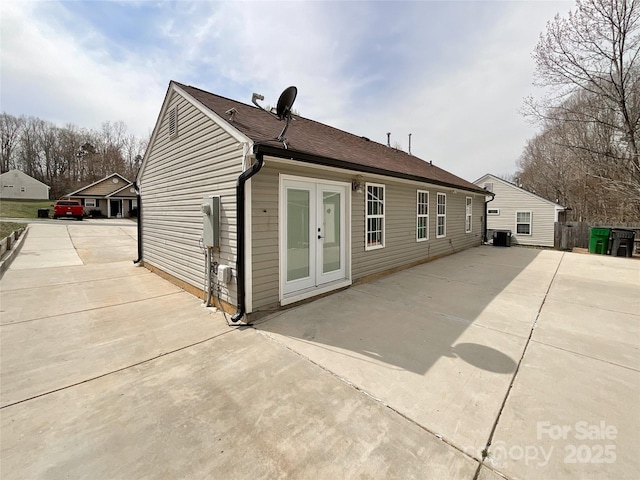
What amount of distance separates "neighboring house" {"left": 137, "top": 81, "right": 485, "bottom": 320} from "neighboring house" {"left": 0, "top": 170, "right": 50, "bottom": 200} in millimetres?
43266

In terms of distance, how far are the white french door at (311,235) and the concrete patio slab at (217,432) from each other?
2171 mm

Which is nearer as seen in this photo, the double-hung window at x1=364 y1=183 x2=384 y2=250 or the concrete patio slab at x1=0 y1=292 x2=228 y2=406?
the concrete patio slab at x1=0 y1=292 x2=228 y2=406

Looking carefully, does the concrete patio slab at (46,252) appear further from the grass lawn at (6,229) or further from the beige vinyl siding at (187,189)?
the beige vinyl siding at (187,189)

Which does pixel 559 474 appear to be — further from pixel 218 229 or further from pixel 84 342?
pixel 84 342

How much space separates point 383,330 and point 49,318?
5.09 metres

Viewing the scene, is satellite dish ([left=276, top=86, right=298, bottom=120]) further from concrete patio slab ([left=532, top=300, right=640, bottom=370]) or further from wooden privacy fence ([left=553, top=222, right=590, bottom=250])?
wooden privacy fence ([left=553, top=222, right=590, bottom=250])

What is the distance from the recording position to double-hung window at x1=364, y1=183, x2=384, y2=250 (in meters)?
6.31

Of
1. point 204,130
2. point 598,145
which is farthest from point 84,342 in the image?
point 598,145

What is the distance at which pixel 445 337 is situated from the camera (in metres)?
3.61

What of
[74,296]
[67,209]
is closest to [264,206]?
[74,296]

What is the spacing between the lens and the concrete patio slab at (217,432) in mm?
1721

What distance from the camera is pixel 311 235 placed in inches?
197

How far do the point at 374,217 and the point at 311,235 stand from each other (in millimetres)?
2109

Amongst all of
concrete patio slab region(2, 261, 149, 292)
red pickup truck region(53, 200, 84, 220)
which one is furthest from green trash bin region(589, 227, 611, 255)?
red pickup truck region(53, 200, 84, 220)
